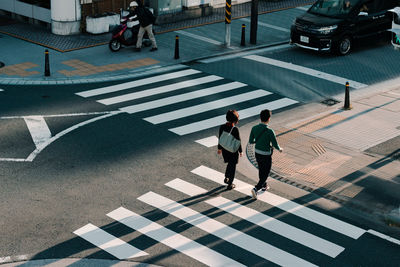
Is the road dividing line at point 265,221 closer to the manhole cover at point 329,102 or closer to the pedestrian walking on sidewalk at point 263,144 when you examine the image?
the pedestrian walking on sidewalk at point 263,144

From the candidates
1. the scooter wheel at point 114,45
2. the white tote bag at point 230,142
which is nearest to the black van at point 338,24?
the scooter wheel at point 114,45

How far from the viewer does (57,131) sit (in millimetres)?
15523

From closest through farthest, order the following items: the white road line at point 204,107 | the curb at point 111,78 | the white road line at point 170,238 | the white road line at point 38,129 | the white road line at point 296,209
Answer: the white road line at point 170,238
the white road line at point 296,209
the white road line at point 38,129
the white road line at point 204,107
the curb at point 111,78

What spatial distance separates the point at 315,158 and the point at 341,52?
360 inches

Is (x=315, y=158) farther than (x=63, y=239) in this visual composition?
Yes

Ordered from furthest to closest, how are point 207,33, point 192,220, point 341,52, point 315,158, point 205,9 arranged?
point 205,9, point 207,33, point 341,52, point 315,158, point 192,220

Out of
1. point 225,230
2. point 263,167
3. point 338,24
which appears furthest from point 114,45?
point 225,230

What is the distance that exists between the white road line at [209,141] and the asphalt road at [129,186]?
0.65 ft

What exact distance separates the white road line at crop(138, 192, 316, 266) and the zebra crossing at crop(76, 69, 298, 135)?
365 centimetres

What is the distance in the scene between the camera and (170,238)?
1101cm

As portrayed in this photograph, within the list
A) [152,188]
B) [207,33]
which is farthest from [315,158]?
[207,33]

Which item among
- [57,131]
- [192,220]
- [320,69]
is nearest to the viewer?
[192,220]

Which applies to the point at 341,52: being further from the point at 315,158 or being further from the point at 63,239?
the point at 63,239

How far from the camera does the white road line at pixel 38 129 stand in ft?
49.3
